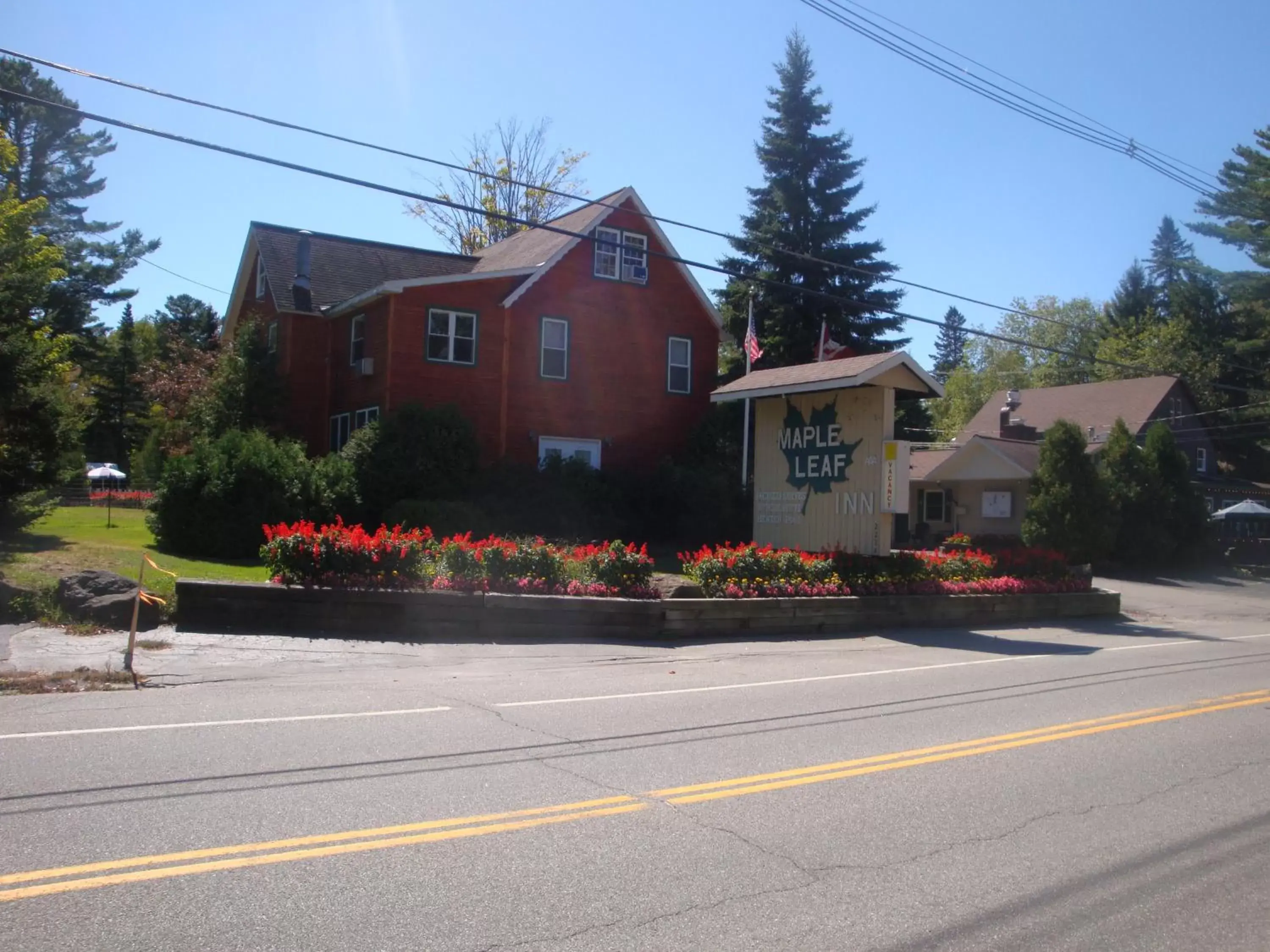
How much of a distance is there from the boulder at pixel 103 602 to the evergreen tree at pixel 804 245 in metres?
29.1

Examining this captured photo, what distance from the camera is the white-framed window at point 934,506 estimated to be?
4244 centimetres

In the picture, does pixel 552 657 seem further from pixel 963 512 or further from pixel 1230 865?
pixel 963 512

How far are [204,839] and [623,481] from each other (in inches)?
913

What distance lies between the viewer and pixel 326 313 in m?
29.7

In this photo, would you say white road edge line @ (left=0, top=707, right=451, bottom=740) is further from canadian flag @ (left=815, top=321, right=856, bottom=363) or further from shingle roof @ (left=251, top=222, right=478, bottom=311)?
shingle roof @ (left=251, top=222, right=478, bottom=311)

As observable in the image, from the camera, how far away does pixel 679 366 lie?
31.8 meters

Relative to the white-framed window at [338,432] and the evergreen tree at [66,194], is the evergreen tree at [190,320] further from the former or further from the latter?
the white-framed window at [338,432]

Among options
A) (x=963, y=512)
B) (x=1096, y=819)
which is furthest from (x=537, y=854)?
(x=963, y=512)

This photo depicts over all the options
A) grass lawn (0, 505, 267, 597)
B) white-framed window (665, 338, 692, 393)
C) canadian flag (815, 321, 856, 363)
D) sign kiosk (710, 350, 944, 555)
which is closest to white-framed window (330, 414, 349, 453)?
grass lawn (0, 505, 267, 597)

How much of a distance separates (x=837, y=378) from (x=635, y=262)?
45.3ft

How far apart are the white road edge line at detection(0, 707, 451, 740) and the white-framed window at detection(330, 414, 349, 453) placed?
21.6 meters

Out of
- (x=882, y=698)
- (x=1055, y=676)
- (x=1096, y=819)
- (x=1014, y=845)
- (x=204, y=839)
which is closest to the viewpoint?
(x=204, y=839)

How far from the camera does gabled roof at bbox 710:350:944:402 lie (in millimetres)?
17828

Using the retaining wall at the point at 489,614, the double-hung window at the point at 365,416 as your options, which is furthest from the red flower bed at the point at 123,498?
the retaining wall at the point at 489,614
